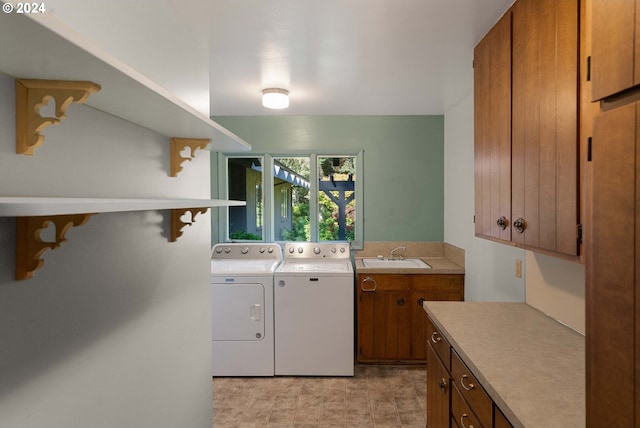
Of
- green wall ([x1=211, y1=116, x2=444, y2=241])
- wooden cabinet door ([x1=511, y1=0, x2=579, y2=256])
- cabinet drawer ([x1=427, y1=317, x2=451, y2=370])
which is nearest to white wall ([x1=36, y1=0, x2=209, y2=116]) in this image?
wooden cabinet door ([x1=511, y1=0, x2=579, y2=256])

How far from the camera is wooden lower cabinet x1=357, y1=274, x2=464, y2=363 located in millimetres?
3082

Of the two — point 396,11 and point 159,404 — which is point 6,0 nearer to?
point 159,404

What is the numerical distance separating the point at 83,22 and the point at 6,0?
0.58 metres

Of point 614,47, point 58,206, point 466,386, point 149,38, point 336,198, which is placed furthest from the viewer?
point 336,198

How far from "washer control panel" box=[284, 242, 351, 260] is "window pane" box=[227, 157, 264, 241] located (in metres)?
0.41

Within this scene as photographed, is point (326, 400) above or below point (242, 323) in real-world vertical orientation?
below

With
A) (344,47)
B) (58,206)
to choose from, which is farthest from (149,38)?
(344,47)

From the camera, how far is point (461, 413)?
1.42 meters

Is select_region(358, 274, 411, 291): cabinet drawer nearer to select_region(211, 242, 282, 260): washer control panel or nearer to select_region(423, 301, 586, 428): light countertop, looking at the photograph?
select_region(211, 242, 282, 260): washer control panel

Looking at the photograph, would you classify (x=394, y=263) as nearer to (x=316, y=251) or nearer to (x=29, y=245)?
(x=316, y=251)

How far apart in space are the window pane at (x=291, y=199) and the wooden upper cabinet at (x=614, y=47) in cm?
318

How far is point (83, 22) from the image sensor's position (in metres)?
0.89

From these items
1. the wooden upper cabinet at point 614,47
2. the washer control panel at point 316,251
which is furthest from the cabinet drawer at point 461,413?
the washer control panel at point 316,251

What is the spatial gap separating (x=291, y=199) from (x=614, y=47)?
3.26 meters
